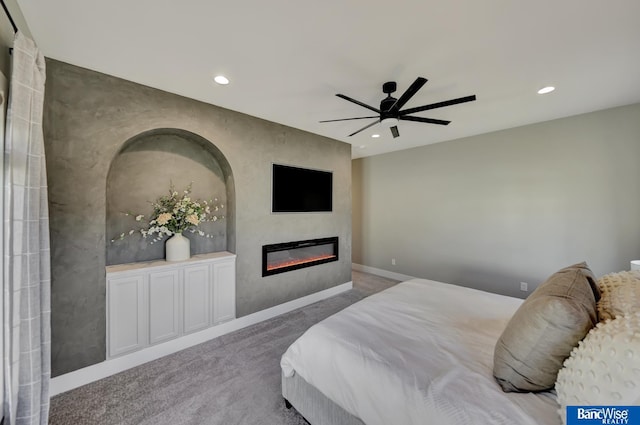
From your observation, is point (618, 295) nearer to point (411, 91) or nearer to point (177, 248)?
point (411, 91)

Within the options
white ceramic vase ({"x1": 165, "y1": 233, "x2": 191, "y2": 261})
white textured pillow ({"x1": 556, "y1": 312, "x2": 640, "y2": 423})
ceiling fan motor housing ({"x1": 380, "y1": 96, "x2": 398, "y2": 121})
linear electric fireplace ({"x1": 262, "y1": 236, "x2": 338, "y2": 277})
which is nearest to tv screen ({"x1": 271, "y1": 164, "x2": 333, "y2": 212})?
linear electric fireplace ({"x1": 262, "y1": 236, "x2": 338, "y2": 277})

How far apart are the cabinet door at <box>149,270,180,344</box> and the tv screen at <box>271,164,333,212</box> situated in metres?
1.48

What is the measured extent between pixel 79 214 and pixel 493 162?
5283mm

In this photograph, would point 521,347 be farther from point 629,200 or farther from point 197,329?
point 629,200

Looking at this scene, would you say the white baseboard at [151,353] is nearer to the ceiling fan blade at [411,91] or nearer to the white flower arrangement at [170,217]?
the white flower arrangement at [170,217]

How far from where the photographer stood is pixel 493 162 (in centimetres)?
389

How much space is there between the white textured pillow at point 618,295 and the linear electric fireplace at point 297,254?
301 centimetres

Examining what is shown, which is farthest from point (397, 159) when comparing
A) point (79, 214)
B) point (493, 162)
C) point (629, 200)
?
point (79, 214)

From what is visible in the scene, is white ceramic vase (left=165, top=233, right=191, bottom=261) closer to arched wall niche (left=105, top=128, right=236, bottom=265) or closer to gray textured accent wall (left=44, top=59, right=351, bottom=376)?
arched wall niche (left=105, top=128, right=236, bottom=265)

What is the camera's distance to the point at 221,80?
230 cm

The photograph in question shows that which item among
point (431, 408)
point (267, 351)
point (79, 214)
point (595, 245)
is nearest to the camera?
point (431, 408)

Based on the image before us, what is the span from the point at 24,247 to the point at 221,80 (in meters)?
1.88

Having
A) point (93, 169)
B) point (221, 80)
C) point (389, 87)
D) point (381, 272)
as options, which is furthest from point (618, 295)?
point (381, 272)

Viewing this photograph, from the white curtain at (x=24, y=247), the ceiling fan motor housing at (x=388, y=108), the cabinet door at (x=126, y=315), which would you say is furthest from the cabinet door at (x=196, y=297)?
the ceiling fan motor housing at (x=388, y=108)
